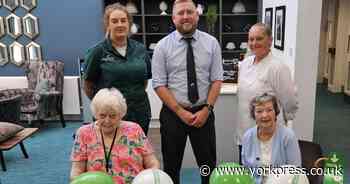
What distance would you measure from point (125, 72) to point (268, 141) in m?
0.92

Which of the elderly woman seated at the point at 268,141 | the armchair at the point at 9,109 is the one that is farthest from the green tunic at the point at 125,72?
the armchair at the point at 9,109

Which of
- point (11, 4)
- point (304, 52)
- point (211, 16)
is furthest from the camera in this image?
point (11, 4)

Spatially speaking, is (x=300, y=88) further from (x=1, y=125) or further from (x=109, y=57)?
(x=1, y=125)

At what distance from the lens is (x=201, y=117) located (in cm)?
216

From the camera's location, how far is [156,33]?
18.4ft

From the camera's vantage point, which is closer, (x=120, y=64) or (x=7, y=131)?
Answer: (x=120, y=64)

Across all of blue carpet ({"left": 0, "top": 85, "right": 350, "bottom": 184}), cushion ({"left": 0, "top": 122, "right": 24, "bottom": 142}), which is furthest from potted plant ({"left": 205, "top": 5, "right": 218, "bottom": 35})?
cushion ({"left": 0, "top": 122, "right": 24, "bottom": 142})

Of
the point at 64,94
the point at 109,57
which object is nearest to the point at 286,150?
the point at 109,57

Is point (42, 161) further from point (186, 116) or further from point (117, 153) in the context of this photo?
point (117, 153)

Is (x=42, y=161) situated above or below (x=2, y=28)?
below

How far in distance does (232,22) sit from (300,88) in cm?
254

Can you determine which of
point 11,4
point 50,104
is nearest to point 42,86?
point 50,104

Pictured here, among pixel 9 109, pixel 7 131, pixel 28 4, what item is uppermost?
pixel 28 4

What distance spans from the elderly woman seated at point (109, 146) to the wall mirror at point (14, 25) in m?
4.39
